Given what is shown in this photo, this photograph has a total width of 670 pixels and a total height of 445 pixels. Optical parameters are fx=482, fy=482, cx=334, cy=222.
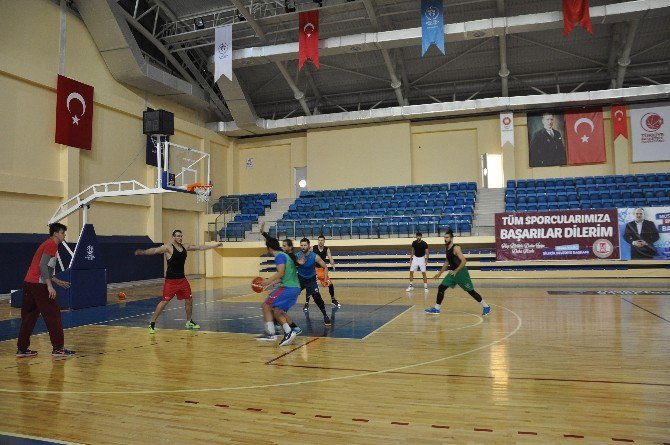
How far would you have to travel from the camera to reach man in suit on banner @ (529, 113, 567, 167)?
23281 mm

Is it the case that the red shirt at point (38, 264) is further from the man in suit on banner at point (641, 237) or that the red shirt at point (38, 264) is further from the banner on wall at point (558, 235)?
the man in suit on banner at point (641, 237)

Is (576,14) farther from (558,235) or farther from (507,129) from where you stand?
(558,235)

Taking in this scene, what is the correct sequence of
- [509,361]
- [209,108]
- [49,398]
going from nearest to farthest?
[49,398]
[509,361]
[209,108]

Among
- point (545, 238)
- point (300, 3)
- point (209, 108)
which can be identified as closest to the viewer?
point (545, 238)

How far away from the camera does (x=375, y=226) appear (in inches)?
817

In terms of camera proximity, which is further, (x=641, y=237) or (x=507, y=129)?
(x=507, y=129)

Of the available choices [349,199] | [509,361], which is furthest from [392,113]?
[509,361]

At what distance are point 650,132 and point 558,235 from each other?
27.5 ft

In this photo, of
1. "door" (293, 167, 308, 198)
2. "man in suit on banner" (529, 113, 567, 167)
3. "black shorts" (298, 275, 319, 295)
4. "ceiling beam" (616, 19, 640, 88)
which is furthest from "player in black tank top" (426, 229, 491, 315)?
"door" (293, 167, 308, 198)

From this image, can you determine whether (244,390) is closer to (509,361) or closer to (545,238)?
(509,361)

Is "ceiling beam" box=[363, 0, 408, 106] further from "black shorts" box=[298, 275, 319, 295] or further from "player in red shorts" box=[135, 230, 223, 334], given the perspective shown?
"player in red shorts" box=[135, 230, 223, 334]

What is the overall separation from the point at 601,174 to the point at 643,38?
612 centimetres

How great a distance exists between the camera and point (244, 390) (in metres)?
4.95

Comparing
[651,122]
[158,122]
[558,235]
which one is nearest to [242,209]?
[158,122]
